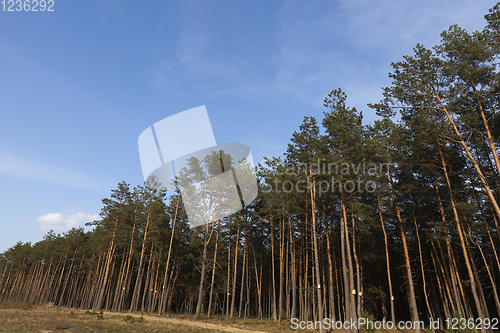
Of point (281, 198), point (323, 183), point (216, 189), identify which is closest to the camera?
point (323, 183)

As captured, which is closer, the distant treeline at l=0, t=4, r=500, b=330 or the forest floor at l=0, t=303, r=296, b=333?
the forest floor at l=0, t=303, r=296, b=333

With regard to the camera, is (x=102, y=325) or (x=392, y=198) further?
(x=392, y=198)

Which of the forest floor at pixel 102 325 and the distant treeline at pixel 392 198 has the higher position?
the distant treeline at pixel 392 198

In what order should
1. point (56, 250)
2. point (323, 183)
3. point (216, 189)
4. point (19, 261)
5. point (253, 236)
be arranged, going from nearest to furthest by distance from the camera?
point (323, 183)
point (216, 189)
point (253, 236)
point (56, 250)
point (19, 261)

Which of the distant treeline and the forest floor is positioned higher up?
the distant treeline

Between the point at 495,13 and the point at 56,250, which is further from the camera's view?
the point at 56,250

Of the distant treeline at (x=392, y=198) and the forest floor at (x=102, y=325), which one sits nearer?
the forest floor at (x=102, y=325)

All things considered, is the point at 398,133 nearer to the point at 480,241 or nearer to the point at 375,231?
the point at 480,241

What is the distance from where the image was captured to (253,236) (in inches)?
1117

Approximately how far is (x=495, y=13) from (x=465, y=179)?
1052 centimetres

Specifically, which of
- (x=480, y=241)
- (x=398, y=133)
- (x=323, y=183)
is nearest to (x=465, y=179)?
(x=480, y=241)

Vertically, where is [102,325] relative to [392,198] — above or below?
below

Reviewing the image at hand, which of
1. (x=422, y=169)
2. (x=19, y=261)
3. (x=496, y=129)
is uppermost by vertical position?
(x=496, y=129)

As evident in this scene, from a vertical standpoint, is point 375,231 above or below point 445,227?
above
